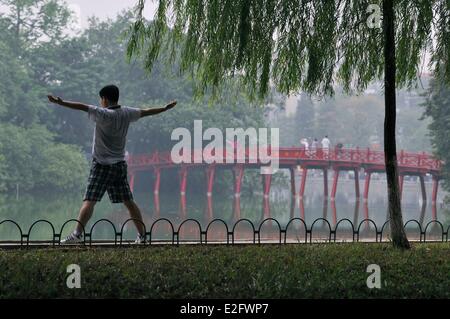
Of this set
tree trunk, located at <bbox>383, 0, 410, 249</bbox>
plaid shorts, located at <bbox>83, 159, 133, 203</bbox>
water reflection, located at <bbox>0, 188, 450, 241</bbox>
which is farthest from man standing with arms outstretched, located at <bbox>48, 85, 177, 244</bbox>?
water reflection, located at <bbox>0, 188, 450, 241</bbox>

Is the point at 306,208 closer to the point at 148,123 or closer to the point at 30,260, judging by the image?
the point at 148,123

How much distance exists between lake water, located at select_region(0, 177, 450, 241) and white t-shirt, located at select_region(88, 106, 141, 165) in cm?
1270

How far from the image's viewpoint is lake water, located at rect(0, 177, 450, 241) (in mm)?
20297

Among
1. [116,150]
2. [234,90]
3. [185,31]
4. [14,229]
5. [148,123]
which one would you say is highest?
[148,123]

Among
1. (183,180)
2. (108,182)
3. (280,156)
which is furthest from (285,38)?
(183,180)

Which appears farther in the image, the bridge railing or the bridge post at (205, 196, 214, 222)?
the bridge railing

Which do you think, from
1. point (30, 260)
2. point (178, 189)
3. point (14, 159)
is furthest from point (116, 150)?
point (178, 189)

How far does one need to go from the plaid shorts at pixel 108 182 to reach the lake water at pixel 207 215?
12.6 metres

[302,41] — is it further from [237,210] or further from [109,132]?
[237,210]

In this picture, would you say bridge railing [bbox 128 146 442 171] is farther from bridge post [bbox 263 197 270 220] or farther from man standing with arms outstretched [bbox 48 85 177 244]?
man standing with arms outstretched [bbox 48 85 177 244]

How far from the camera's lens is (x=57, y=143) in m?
31.9

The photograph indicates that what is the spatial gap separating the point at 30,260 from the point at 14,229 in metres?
17.5

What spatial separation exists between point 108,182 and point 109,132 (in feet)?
1.29

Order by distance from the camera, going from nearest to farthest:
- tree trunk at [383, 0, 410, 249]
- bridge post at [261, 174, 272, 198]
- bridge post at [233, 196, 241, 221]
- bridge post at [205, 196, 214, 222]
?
1. tree trunk at [383, 0, 410, 249]
2. bridge post at [205, 196, 214, 222]
3. bridge post at [233, 196, 241, 221]
4. bridge post at [261, 174, 272, 198]
